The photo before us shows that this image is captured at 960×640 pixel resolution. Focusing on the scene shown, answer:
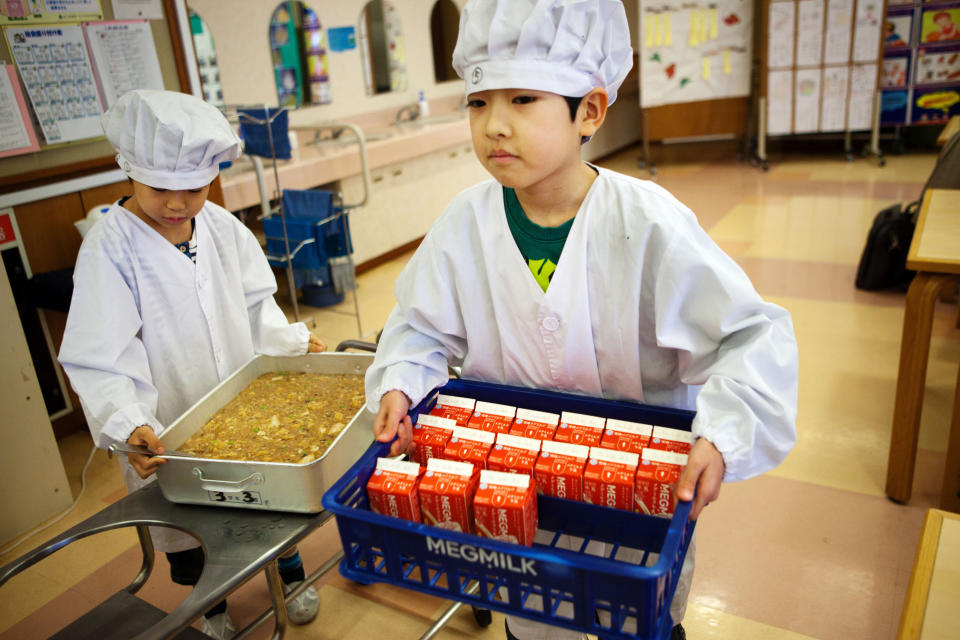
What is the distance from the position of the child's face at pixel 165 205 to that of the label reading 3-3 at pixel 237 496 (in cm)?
71

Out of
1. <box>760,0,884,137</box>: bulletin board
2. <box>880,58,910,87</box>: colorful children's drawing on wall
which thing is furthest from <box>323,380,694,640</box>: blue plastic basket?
<box>880,58,910,87</box>: colorful children's drawing on wall

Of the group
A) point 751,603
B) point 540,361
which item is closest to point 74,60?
point 540,361

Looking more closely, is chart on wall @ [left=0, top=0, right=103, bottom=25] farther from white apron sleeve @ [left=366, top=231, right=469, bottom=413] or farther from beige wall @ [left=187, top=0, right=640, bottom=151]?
white apron sleeve @ [left=366, top=231, right=469, bottom=413]

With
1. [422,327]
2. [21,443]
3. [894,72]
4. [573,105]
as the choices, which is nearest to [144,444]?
[422,327]

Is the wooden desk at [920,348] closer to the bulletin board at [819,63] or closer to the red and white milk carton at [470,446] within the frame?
the red and white milk carton at [470,446]

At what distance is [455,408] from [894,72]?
7676mm

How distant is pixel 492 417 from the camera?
1.28m

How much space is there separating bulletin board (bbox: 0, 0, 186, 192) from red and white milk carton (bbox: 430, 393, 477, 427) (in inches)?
93.1

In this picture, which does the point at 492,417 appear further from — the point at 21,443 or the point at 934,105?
the point at 934,105

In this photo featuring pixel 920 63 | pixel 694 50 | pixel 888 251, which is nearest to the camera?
pixel 888 251

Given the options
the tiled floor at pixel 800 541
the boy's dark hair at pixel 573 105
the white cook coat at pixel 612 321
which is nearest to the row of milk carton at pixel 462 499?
the white cook coat at pixel 612 321

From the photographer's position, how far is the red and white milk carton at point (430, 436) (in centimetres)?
121

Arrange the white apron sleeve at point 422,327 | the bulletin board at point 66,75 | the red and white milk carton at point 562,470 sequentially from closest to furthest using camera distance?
1. the red and white milk carton at point 562,470
2. the white apron sleeve at point 422,327
3. the bulletin board at point 66,75

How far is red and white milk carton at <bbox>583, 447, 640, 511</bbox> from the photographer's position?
1.06 metres
